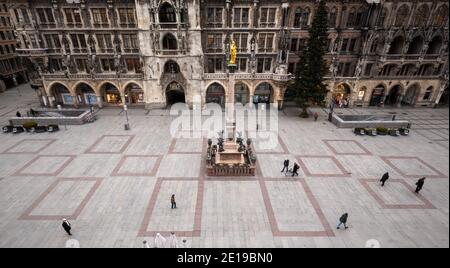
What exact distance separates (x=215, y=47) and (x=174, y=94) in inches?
476

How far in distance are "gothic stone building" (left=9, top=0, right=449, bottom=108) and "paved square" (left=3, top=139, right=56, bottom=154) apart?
13587 mm

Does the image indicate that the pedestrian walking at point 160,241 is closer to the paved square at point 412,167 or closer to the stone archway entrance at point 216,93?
the paved square at point 412,167

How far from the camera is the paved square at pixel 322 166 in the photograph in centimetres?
2603

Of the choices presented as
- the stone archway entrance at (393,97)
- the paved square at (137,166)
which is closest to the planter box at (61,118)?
the paved square at (137,166)

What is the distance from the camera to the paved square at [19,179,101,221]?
20.2m

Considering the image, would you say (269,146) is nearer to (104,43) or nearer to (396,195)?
(396,195)

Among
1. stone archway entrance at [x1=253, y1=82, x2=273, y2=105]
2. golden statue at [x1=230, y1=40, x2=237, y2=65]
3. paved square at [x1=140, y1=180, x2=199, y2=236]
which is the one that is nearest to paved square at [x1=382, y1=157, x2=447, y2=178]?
golden statue at [x1=230, y1=40, x2=237, y2=65]

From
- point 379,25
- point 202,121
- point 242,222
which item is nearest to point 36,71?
point 202,121

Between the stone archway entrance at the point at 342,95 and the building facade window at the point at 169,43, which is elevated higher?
the building facade window at the point at 169,43

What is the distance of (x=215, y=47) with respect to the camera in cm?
4172

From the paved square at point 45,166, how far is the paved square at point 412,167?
3669 centimetres

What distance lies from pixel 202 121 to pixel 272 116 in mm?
11840
